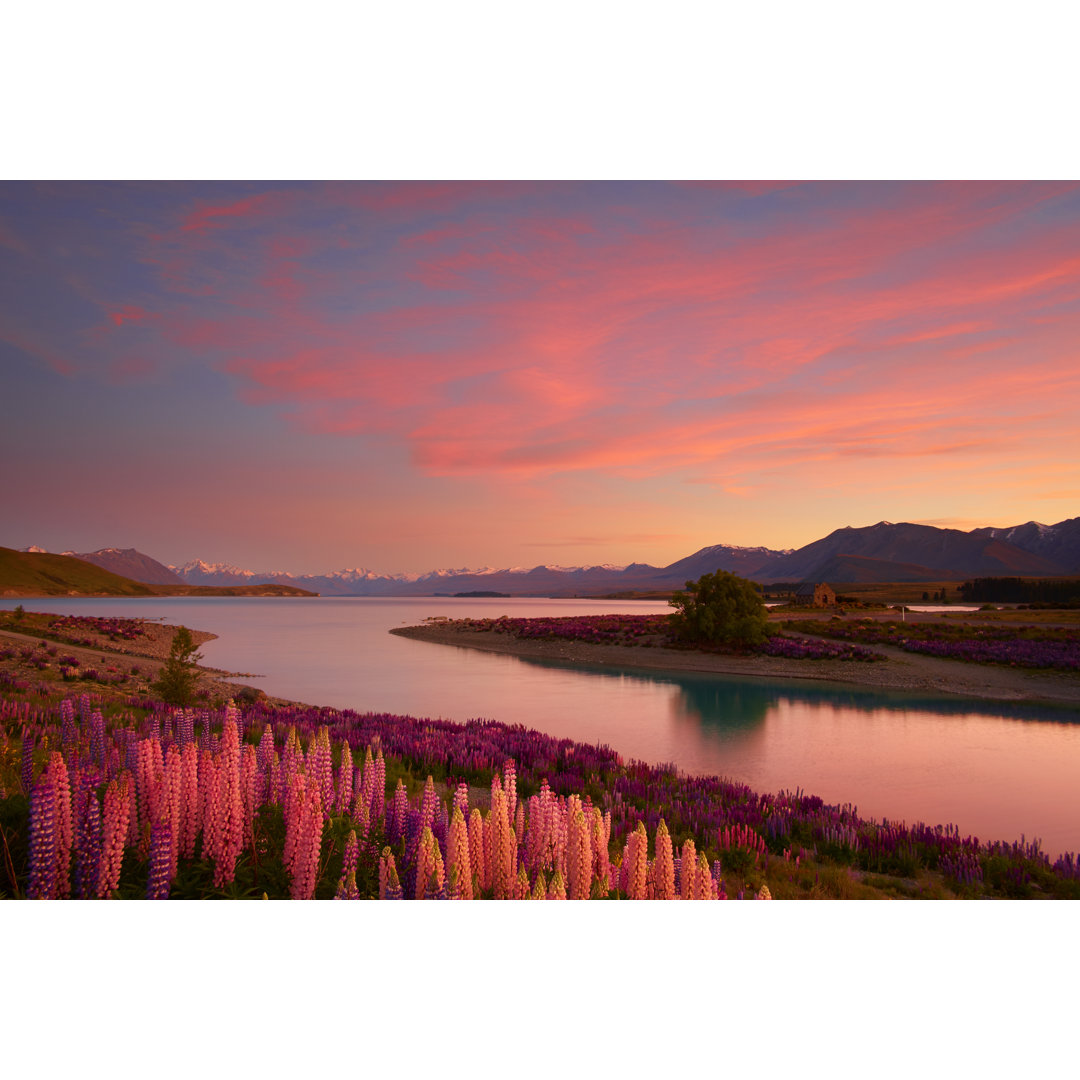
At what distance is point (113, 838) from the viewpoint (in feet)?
14.8

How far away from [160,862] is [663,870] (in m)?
3.63

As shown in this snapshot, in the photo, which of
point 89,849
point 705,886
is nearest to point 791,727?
point 705,886

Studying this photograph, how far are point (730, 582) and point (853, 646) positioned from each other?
8475 millimetres

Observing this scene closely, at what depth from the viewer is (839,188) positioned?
11.8 metres

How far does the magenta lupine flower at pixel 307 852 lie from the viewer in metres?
4.58

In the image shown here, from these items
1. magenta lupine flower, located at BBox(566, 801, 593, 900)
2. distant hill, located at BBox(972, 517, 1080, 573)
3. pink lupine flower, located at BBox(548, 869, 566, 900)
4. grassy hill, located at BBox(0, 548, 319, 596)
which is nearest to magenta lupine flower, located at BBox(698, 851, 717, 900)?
magenta lupine flower, located at BBox(566, 801, 593, 900)

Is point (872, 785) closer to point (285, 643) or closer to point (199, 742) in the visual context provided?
point (199, 742)

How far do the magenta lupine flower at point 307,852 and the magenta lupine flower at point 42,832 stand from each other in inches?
67.8

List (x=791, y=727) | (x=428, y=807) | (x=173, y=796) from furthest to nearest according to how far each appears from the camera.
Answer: (x=791, y=727) → (x=428, y=807) → (x=173, y=796)

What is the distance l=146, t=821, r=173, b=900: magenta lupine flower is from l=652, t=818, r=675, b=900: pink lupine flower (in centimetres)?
353

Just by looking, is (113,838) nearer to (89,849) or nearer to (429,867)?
(89,849)

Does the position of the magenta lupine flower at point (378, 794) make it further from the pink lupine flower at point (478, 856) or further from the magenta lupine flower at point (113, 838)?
the magenta lupine flower at point (113, 838)

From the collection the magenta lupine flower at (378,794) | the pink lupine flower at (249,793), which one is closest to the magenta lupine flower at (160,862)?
the pink lupine flower at (249,793)

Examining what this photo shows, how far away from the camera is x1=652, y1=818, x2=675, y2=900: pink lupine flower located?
4.61 metres
